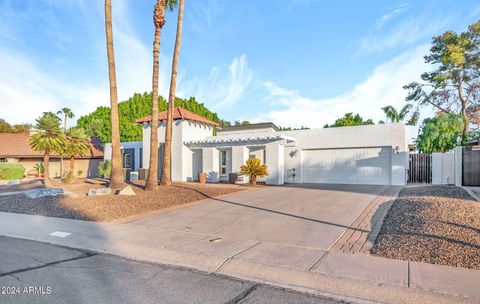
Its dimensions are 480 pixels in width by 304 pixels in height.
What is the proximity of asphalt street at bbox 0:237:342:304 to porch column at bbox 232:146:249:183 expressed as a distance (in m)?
16.0

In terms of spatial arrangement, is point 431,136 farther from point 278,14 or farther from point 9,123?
point 9,123

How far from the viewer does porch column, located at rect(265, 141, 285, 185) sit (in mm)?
20578

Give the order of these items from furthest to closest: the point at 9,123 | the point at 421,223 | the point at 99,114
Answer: the point at 9,123 → the point at 99,114 → the point at 421,223

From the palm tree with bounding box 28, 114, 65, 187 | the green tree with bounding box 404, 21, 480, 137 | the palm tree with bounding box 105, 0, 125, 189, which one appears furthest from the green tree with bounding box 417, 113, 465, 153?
the palm tree with bounding box 28, 114, 65, 187

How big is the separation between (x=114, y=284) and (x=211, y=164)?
713 inches

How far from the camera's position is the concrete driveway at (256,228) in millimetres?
6180

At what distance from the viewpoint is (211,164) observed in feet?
74.7

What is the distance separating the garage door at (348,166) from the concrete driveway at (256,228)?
7.79 metres

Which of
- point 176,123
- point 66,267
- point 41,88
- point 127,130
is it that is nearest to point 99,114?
point 127,130

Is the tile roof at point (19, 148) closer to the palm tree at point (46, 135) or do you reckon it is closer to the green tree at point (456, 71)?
→ the palm tree at point (46, 135)

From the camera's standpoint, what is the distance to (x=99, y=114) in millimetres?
47938

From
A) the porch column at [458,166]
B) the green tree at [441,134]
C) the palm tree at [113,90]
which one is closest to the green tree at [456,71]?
the green tree at [441,134]

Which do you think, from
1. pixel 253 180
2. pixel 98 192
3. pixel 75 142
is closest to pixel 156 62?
pixel 98 192

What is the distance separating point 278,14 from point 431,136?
57.6 ft
